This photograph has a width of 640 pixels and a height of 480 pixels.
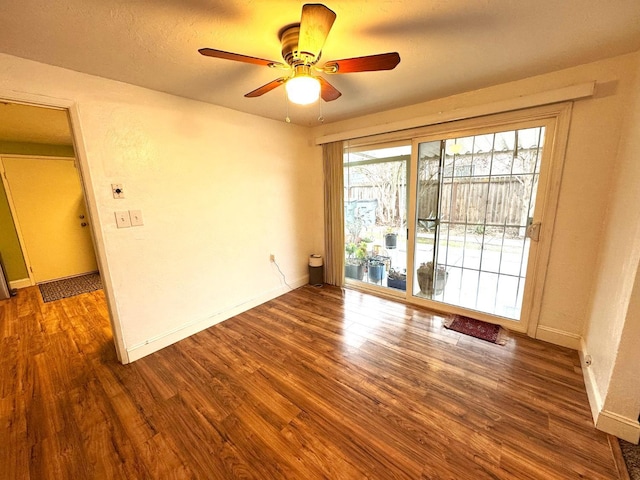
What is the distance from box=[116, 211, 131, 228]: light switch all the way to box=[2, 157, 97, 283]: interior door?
10.6 ft

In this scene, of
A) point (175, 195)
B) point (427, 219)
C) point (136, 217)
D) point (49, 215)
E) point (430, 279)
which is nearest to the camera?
point (136, 217)

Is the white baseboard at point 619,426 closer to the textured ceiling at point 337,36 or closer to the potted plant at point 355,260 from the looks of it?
the textured ceiling at point 337,36

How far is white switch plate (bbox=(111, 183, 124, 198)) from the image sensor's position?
2006 millimetres

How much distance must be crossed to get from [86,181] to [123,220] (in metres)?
0.36

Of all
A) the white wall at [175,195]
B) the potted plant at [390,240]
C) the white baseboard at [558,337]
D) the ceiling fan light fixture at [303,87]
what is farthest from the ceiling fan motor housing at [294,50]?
the white baseboard at [558,337]

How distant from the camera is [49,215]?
13.3ft

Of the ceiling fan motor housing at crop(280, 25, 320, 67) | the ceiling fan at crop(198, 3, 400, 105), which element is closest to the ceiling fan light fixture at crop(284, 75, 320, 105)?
the ceiling fan at crop(198, 3, 400, 105)

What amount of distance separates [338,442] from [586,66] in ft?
10.4

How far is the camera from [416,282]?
312 cm

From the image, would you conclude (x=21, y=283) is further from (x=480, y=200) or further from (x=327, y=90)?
Result: (x=480, y=200)

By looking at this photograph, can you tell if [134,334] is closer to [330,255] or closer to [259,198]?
[259,198]

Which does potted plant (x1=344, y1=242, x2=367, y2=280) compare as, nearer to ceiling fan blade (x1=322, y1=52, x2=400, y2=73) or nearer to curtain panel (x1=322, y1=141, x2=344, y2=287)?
curtain panel (x1=322, y1=141, x2=344, y2=287)

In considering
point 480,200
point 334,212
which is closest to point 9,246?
point 334,212

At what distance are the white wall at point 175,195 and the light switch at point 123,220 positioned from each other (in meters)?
0.04
